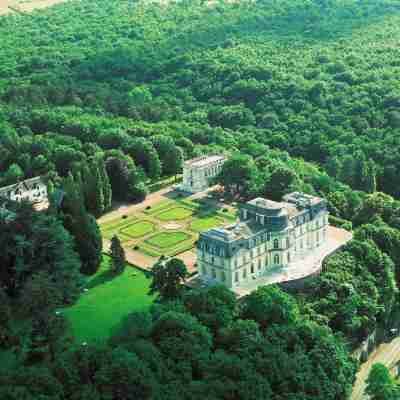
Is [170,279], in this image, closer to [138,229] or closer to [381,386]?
[138,229]

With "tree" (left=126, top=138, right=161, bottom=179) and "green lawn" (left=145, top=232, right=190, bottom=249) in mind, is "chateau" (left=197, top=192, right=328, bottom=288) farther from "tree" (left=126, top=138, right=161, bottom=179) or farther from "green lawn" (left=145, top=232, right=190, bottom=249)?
"tree" (left=126, top=138, right=161, bottom=179)

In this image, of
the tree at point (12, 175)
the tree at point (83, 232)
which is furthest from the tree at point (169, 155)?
the tree at point (83, 232)

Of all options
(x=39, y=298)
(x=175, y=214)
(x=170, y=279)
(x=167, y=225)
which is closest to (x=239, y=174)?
(x=175, y=214)

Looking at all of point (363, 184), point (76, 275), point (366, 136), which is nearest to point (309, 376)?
point (76, 275)

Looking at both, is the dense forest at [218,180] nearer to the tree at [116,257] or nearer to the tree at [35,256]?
the tree at [35,256]

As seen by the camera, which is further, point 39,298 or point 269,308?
point 269,308

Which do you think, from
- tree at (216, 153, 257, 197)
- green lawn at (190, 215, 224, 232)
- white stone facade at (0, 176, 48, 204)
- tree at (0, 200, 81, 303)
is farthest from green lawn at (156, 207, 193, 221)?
tree at (0, 200, 81, 303)

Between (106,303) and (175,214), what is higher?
(175,214)
